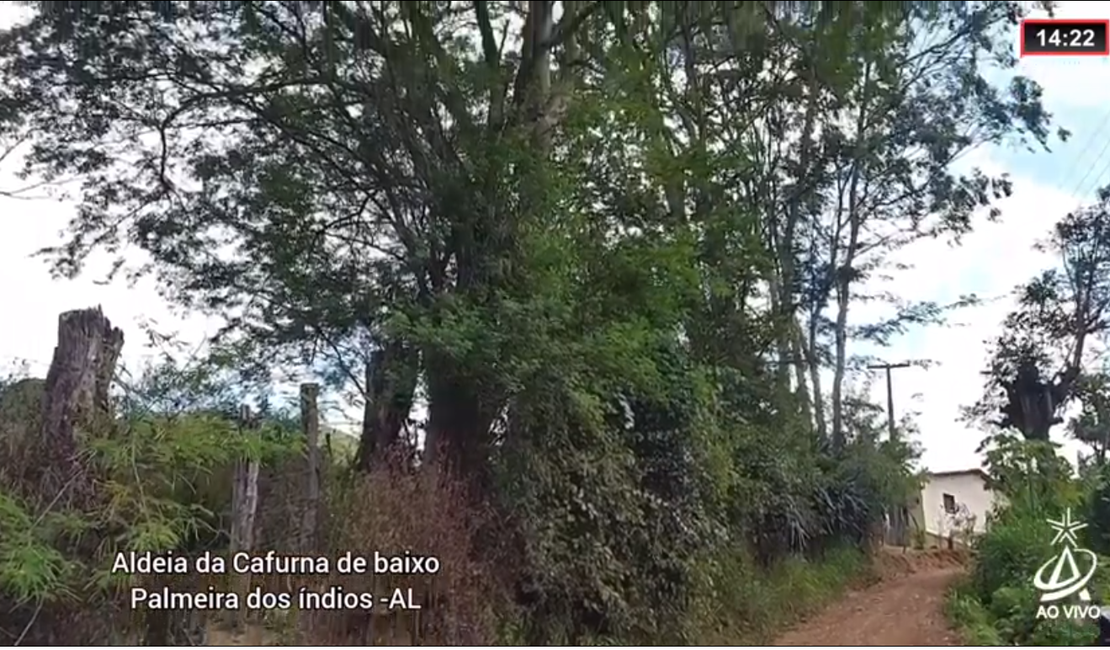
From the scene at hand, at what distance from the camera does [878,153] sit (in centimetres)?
395

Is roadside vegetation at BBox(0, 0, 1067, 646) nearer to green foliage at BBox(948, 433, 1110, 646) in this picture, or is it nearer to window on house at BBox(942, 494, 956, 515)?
window on house at BBox(942, 494, 956, 515)

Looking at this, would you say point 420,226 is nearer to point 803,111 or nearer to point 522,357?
point 522,357

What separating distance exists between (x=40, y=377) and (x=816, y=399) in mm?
3459

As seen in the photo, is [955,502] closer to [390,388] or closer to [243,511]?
[390,388]

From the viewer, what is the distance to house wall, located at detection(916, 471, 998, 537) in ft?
11.0

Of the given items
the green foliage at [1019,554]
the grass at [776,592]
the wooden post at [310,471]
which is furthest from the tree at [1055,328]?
the wooden post at [310,471]

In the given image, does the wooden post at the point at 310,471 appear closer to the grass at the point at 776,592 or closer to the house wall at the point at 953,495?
the grass at the point at 776,592

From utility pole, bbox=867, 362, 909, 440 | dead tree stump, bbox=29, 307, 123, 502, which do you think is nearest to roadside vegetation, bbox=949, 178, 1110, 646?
utility pole, bbox=867, 362, 909, 440

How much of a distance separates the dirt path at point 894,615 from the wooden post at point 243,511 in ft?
6.52

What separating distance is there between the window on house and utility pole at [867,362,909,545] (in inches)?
21.6

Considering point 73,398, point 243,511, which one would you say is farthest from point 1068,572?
point 73,398

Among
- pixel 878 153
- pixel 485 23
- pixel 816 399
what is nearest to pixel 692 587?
pixel 816 399

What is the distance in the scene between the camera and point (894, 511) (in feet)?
15.0
